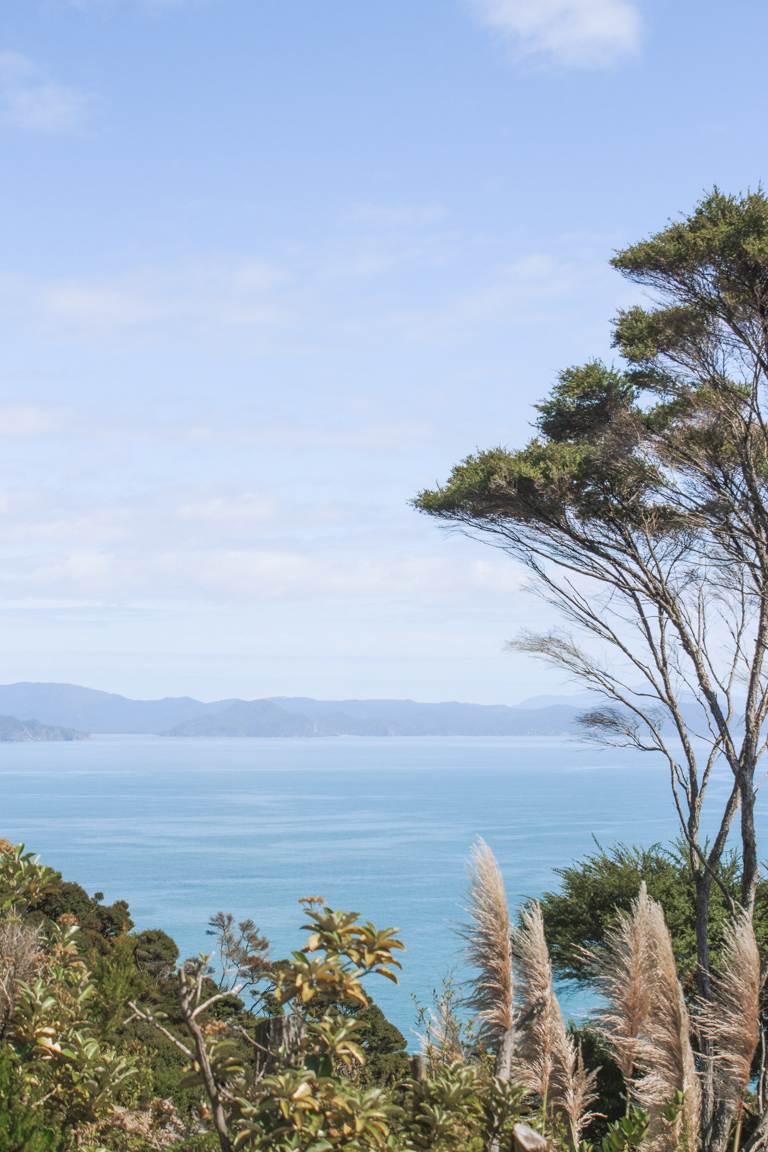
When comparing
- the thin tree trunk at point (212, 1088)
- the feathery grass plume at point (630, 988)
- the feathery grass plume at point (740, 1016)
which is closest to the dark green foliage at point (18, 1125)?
the thin tree trunk at point (212, 1088)

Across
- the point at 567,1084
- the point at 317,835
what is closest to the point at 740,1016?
the point at 567,1084

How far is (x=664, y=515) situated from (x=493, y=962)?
6975 mm

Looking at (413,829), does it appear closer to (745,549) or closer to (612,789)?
(612,789)

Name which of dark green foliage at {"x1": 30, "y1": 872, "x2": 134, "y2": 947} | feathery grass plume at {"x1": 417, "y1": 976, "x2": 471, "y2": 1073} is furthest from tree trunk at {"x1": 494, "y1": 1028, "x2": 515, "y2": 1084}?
dark green foliage at {"x1": 30, "y1": 872, "x2": 134, "y2": 947}

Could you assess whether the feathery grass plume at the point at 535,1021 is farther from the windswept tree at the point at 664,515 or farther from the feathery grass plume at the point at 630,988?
the windswept tree at the point at 664,515

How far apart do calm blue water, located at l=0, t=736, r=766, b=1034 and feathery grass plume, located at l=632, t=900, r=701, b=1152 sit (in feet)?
22.4

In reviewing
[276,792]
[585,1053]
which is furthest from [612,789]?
[585,1053]

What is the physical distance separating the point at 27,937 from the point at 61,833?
64.7 meters

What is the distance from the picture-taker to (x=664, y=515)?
11.2 metres

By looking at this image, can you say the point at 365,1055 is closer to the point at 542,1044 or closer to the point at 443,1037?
the point at 443,1037

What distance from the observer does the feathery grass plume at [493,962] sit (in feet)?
17.1

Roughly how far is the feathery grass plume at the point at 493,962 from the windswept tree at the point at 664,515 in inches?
202

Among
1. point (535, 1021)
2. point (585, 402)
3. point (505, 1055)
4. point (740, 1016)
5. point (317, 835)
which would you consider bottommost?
point (317, 835)

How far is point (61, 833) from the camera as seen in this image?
65.8 meters
